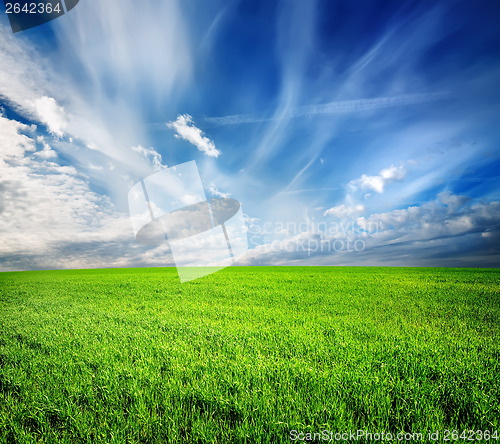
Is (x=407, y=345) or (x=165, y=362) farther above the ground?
(x=165, y=362)

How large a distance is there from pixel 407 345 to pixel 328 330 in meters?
1.61

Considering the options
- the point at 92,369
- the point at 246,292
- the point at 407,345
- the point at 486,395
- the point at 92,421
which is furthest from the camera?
the point at 246,292

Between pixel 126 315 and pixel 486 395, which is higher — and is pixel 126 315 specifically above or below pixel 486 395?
above

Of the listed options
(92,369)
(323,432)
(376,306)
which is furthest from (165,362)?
(376,306)

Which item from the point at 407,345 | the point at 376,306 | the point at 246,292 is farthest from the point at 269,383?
the point at 246,292

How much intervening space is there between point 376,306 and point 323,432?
7.21m

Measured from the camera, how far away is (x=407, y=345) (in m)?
4.98

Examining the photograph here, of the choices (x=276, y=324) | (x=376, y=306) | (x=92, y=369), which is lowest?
(x=376, y=306)

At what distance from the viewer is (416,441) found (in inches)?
101

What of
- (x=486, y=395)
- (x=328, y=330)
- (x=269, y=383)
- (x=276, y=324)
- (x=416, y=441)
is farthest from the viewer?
(x=276, y=324)

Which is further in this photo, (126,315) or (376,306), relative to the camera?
(376,306)

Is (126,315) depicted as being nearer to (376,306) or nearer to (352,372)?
(352,372)

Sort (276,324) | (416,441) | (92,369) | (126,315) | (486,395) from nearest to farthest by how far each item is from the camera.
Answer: (416,441) < (486,395) < (92,369) < (276,324) < (126,315)

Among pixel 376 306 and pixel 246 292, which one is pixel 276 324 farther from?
pixel 246 292
